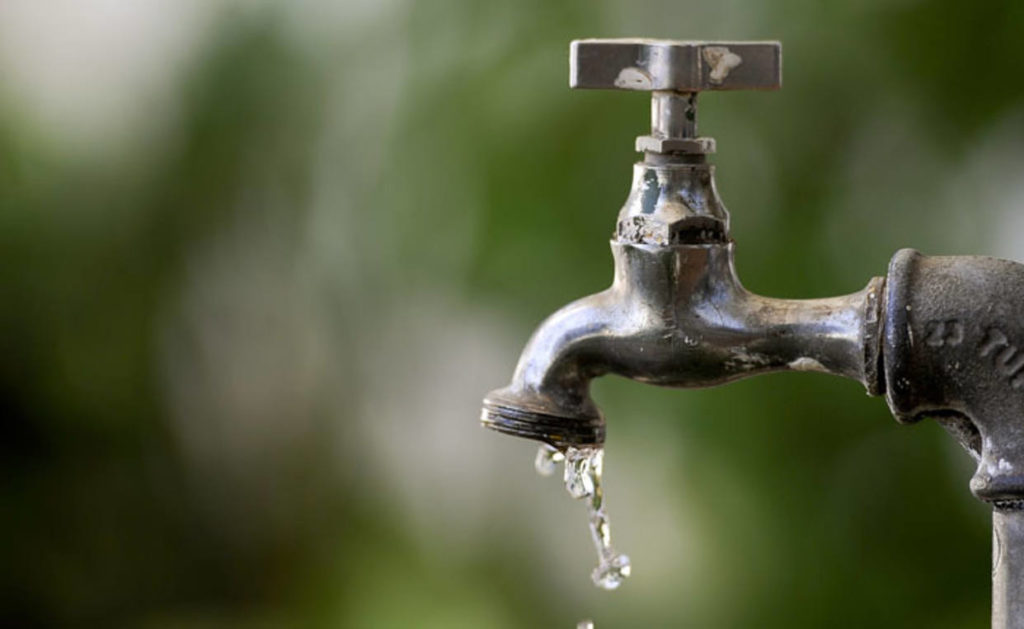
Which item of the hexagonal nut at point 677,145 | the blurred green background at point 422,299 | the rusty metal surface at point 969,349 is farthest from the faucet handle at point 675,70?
the blurred green background at point 422,299

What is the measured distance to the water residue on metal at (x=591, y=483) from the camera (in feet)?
2.71

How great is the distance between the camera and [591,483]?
83 centimetres

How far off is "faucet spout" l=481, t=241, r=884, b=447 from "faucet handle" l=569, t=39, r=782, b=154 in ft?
0.24

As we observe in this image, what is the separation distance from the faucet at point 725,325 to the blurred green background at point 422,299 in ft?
2.46

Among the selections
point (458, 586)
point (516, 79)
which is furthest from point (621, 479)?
point (516, 79)

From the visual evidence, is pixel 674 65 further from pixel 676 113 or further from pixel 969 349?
pixel 969 349

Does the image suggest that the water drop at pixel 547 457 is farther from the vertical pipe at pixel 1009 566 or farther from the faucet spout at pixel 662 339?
the vertical pipe at pixel 1009 566

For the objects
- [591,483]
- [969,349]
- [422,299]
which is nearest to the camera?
[969,349]

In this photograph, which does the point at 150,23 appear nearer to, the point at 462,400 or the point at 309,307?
the point at 309,307

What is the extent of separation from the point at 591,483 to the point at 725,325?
0.13m

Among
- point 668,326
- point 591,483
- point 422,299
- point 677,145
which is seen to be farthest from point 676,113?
point 422,299

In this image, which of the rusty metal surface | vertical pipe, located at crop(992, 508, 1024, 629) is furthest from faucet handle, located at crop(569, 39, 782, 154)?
vertical pipe, located at crop(992, 508, 1024, 629)

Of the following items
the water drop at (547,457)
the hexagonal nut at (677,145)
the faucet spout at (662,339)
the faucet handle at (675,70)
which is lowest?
the water drop at (547,457)

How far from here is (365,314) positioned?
1720mm
